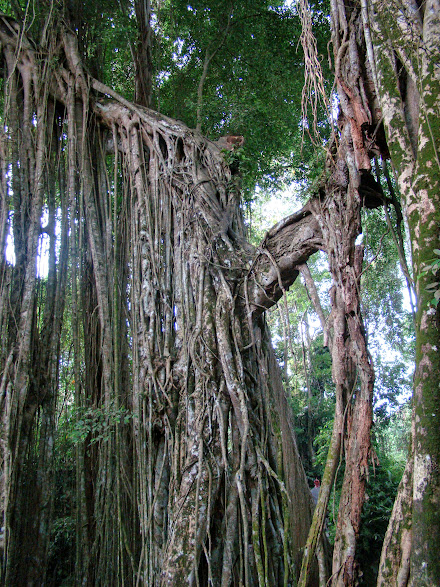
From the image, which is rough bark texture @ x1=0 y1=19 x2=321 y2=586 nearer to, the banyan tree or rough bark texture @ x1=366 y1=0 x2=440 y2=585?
the banyan tree

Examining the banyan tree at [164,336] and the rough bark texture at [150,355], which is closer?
the banyan tree at [164,336]

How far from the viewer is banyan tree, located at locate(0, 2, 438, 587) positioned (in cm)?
249

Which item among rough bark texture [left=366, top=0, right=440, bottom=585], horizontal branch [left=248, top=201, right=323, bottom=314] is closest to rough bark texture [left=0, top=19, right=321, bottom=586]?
horizontal branch [left=248, top=201, right=323, bottom=314]

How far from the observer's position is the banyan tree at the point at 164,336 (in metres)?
2.49

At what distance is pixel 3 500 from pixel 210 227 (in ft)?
6.89

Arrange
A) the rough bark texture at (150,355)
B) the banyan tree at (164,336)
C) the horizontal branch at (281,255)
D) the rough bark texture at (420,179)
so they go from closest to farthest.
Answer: the rough bark texture at (420,179)
the banyan tree at (164,336)
the rough bark texture at (150,355)
the horizontal branch at (281,255)

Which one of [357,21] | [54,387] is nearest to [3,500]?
[54,387]

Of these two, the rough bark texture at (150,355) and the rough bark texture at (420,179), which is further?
the rough bark texture at (150,355)

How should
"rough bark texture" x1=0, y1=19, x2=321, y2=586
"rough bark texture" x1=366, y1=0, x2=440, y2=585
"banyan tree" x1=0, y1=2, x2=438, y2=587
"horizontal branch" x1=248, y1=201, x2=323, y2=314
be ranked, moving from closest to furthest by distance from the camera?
1. "rough bark texture" x1=366, y1=0, x2=440, y2=585
2. "banyan tree" x1=0, y1=2, x2=438, y2=587
3. "rough bark texture" x1=0, y1=19, x2=321, y2=586
4. "horizontal branch" x1=248, y1=201, x2=323, y2=314

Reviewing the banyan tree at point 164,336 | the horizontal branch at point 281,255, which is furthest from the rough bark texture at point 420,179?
the horizontal branch at point 281,255

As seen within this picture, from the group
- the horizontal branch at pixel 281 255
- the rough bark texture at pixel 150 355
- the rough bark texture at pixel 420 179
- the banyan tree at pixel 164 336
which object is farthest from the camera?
the horizontal branch at pixel 281 255

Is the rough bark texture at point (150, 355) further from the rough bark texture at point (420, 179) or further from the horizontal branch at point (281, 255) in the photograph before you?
the rough bark texture at point (420, 179)

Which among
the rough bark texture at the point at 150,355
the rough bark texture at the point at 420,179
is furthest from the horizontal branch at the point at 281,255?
the rough bark texture at the point at 420,179

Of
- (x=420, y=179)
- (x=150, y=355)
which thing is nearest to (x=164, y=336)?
(x=150, y=355)
